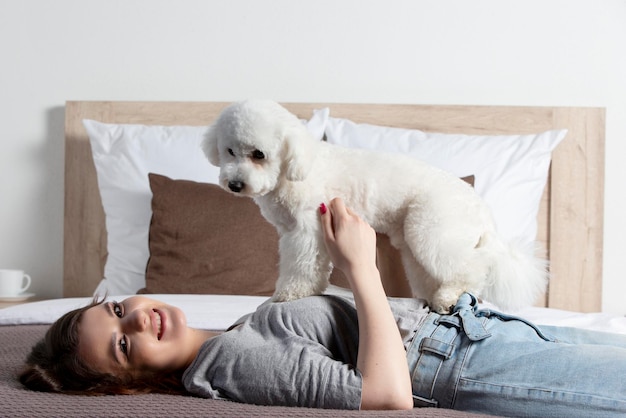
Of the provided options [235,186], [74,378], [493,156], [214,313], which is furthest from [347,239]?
[493,156]

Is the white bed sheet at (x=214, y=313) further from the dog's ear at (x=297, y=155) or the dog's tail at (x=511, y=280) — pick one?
the dog's ear at (x=297, y=155)

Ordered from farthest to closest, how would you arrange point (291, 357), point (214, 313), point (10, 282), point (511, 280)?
point (10, 282) < point (214, 313) < point (511, 280) < point (291, 357)

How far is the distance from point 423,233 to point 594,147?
5.94 ft

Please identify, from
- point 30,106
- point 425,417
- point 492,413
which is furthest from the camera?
point 30,106

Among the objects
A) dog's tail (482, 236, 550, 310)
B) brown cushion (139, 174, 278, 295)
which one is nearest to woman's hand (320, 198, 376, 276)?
dog's tail (482, 236, 550, 310)

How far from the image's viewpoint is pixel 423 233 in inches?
57.8

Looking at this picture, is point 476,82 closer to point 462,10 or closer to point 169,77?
point 462,10

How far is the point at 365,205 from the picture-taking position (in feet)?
4.99

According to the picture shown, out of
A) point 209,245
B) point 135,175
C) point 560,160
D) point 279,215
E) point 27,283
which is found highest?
point 560,160

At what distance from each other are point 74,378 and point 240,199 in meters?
1.21

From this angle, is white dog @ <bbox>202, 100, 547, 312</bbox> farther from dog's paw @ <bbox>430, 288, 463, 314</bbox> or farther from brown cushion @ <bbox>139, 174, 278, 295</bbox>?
brown cushion @ <bbox>139, 174, 278, 295</bbox>

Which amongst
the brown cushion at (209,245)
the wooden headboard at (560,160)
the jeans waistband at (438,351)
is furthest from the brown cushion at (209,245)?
the jeans waistband at (438,351)

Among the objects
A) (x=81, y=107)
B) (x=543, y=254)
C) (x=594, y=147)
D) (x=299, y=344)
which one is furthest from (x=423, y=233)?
(x=81, y=107)

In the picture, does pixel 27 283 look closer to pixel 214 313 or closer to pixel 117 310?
pixel 214 313
